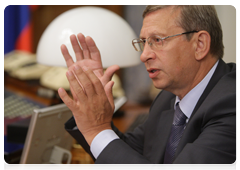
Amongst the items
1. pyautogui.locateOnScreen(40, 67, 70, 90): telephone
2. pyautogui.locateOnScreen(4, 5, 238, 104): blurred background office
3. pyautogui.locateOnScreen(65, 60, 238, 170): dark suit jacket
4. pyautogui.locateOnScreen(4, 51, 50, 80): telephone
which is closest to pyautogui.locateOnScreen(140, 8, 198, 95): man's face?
pyautogui.locateOnScreen(65, 60, 238, 170): dark suit jacket

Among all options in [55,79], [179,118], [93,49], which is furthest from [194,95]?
[55,79]

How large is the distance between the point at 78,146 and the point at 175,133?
0.62 metres

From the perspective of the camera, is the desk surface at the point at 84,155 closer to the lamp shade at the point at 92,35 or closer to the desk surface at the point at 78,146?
the desk surface at the point at 78,146

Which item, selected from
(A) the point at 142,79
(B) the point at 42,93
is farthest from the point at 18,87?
(A) the point at 142,79

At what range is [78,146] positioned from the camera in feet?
4.69

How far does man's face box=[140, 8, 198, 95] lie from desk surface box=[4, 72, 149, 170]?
1.84 feet

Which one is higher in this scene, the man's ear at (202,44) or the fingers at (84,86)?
the man's ear at (202,44)

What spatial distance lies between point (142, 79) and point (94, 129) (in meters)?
2.32

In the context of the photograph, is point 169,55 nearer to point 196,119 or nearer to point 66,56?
point 196,119

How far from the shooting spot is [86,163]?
1249 mm

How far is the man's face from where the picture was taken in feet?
3.12

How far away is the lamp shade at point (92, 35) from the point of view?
1057 millimetres

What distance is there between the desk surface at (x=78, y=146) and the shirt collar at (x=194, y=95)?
0.52 meters

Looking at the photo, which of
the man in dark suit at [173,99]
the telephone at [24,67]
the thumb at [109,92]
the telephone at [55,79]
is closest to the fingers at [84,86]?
the man in dark suit at [173,99]
